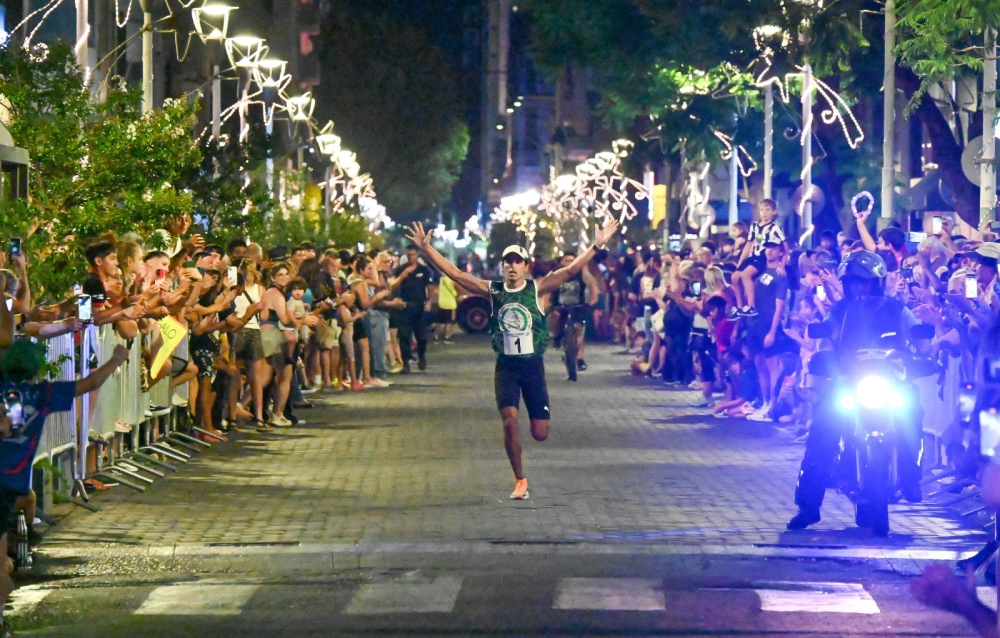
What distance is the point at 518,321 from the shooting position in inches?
549

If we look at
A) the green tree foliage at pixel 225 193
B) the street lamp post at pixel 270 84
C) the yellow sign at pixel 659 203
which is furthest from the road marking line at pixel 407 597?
the yellow sign at pixel 659 203

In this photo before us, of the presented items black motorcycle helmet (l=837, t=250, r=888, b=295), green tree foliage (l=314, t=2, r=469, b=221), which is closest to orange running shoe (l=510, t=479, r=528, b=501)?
black motorcycle helmet (l=837, t=250, r=888, b=295)

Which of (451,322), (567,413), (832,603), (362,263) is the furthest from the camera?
(451,322)

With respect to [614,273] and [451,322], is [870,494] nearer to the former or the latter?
[614,273]

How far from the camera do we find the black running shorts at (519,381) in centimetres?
1401

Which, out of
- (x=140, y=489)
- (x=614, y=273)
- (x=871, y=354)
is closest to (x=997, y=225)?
(x=871, y=354)

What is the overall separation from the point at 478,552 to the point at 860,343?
8.56ft

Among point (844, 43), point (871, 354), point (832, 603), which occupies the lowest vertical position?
point (832, 603)

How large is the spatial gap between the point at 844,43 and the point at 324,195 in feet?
153

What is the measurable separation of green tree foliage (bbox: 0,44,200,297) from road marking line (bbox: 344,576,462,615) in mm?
5527

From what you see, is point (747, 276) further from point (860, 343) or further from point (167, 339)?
point (860, 343)

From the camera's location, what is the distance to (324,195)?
226ft

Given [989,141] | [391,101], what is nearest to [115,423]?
[989,141]

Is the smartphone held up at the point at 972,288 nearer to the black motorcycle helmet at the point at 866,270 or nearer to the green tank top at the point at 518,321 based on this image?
the black motorcycle helmet at the point at 866,270
